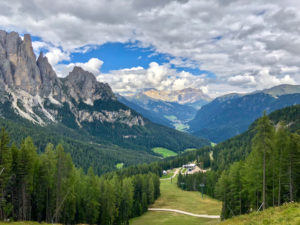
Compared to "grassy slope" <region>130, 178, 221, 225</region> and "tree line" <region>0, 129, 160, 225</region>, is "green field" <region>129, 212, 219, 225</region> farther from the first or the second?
"tree line" <region>0, 129, 160, 225</region>

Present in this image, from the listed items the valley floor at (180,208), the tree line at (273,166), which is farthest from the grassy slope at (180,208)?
the tree line at (273,166)

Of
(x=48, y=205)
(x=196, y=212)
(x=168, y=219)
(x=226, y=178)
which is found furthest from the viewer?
(x=196, y=212)

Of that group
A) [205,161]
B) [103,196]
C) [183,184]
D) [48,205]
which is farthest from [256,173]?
[205,161]

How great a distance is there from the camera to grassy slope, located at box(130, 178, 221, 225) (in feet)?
251

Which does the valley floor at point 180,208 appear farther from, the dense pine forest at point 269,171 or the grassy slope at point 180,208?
the dense pine forest at point 269,171

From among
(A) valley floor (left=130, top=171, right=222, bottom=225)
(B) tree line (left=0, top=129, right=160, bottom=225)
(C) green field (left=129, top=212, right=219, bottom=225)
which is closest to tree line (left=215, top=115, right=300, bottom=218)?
(A) valley floor (left=130, top=171, right=222, bottom=225)

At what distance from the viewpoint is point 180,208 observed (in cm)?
9819

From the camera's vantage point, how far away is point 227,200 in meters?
63.9

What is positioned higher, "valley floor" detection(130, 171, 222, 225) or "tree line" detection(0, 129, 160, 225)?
"tree line" detection(0, 129, 160, 225)

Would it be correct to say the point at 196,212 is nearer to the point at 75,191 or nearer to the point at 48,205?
the point at 75,191

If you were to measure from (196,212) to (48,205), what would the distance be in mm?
57338

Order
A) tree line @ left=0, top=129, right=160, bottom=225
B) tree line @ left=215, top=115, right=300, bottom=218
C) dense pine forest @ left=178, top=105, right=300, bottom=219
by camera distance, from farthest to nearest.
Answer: tree line @ left=0, top=129, right=160, bottom=225
dense pine forest @ left=178, top=105, right=300, bottom=219
tree line @ left=215, top=115, right=300, bottom=218

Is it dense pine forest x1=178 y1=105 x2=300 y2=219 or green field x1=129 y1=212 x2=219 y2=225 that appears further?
green field x1=129 y1=212 x2=219 y2=225

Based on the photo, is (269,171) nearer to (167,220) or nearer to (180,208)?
(167,220)
